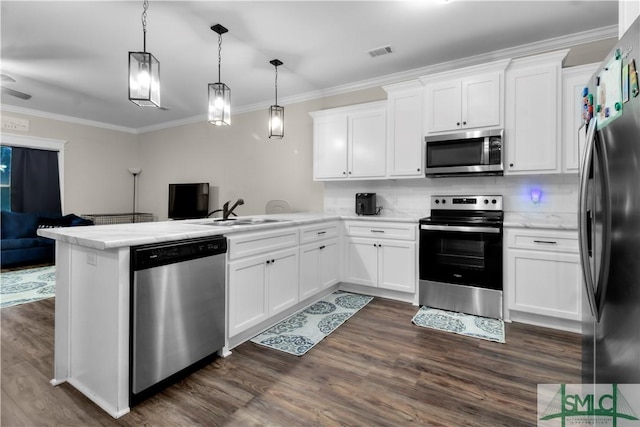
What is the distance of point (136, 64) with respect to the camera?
2.00 metres

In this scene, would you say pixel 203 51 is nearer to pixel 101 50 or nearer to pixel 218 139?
pixel 101 50

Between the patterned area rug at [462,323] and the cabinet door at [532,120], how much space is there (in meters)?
1.43

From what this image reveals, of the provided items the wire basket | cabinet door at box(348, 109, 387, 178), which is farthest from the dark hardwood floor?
the wire basket

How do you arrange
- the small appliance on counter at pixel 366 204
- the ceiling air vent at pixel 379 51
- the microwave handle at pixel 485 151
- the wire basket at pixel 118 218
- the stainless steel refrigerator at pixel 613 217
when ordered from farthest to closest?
the wire basket at pixel 118 218
the small appliance on counter at pixel 366 204
the ceiling air vent at pixel 379 51
the microwave handle at pixel 485 151
the stainless steel refrigerator at pixel 613 217

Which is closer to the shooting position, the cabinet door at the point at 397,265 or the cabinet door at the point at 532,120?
the cabinet door at the point at 532,120

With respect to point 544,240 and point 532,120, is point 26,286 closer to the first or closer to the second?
point 544,240

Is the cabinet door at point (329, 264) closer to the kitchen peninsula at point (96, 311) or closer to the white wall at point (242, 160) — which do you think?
the white wall at point (242, 160)

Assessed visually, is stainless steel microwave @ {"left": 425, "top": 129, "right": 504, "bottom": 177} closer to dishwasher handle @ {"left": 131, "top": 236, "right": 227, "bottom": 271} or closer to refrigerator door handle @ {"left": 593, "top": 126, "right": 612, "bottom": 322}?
refrigerator door handle @ {"left": 593, "top": 126, "right": 612, "bottom": 322}

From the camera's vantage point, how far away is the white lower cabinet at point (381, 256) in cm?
339

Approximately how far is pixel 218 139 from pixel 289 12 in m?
3.45

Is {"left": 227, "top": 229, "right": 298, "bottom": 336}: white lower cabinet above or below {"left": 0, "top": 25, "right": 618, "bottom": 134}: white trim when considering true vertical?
below

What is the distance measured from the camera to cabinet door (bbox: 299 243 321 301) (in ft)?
10.3

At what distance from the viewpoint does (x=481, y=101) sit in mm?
3102

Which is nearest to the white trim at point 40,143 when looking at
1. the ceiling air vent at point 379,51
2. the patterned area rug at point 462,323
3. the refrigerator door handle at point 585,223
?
the ceiling air vent at point 379,51
